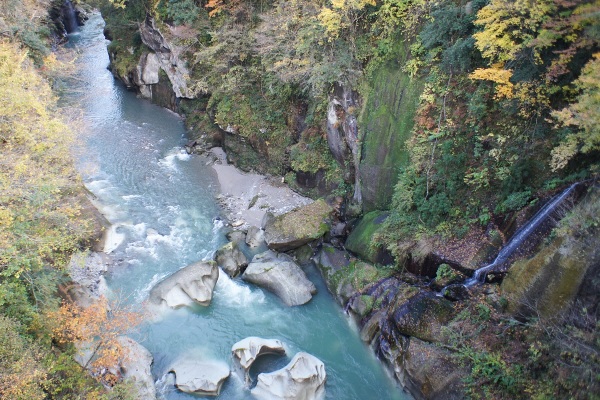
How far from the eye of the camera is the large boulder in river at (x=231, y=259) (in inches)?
687

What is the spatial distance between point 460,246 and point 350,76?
898 centimetres

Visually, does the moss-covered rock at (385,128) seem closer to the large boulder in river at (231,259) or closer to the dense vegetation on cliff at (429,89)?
the dense vegetation on cliff at (429,89)

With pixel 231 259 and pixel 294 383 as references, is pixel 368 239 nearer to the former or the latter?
pixel 231 259

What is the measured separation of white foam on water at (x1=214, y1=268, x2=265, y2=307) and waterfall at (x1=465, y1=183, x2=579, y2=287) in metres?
8.27

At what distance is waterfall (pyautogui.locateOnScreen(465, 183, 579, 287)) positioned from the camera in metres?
11.4

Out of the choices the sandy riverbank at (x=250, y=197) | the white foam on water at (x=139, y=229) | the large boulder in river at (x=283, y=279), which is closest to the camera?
the large boulder in river at (x=283, y=279)

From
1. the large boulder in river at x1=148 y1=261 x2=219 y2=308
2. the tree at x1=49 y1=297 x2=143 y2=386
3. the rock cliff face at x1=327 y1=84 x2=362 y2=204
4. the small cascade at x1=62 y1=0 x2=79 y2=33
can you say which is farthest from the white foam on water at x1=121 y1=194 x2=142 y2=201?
the small cascade at x1=62 y1=0 x2=79 y2=33

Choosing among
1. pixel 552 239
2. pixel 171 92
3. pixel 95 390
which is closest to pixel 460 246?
pixel 552 239

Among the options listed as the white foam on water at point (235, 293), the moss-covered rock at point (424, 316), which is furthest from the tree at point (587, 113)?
the white foam on water at point (235, 293)

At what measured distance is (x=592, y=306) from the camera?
9703 millimetres

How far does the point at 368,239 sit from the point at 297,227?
136 inches

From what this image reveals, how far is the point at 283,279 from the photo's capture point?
54.6 ft

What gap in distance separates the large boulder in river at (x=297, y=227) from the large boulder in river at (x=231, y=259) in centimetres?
148

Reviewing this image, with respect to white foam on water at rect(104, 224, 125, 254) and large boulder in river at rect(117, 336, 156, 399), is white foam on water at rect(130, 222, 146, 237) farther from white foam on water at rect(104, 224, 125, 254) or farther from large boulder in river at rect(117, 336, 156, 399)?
large boulder in river at rect(117, 336, 156, 399)
